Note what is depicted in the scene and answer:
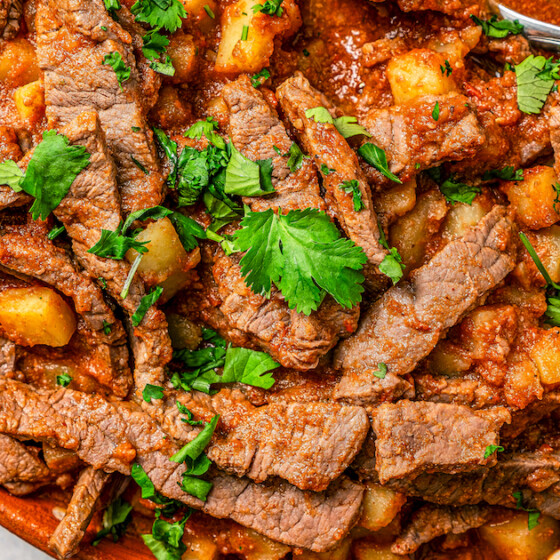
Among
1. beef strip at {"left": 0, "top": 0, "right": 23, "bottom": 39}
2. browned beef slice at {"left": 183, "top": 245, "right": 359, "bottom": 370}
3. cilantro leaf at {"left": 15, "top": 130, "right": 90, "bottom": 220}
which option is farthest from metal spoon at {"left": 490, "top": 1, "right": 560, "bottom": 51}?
beef strip at {"left": 0, "top": 0, "right": 23, "bottom": 39}

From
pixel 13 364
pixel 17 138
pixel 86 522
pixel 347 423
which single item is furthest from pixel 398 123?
pixel 86 522

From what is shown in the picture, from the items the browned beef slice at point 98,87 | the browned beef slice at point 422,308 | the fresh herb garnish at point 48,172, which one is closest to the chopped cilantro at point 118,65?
the browned beef slice at point 98,87

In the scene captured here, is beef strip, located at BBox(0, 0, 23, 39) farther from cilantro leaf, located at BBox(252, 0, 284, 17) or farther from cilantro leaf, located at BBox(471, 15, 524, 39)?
cilantro leaf, located at BBox(471, 15, 524, 39)

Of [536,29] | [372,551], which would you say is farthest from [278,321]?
[536,29]

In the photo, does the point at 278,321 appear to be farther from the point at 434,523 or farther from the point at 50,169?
the point at 434,523

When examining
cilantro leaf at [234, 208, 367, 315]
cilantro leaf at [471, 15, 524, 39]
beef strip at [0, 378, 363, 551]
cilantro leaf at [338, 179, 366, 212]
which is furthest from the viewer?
cilantro leaf at [471, 15, 524, 39]

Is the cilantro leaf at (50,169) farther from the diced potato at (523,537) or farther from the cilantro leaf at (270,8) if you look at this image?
the diced potato at (523,537)
